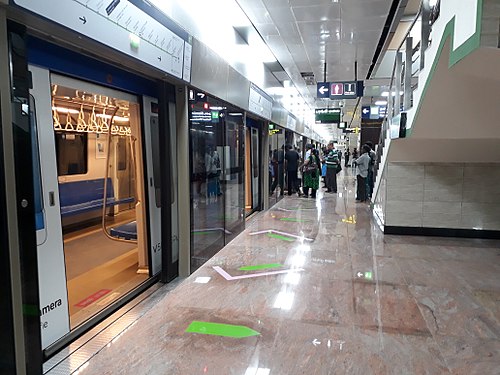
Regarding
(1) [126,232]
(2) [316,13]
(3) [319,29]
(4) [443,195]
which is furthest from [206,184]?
(4) [443,195]

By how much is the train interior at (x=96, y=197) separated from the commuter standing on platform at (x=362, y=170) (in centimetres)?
504

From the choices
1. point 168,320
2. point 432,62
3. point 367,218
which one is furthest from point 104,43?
point 367,218

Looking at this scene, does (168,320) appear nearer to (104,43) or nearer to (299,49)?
(104,43)

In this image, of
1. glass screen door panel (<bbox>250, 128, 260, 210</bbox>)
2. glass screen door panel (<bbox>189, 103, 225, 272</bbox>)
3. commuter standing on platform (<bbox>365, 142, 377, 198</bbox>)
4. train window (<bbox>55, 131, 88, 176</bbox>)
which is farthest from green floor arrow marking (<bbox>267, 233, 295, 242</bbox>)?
commuter standing on platform (<bbox>365, 142, 377, 198</bbox>)

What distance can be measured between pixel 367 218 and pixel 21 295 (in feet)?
20.1

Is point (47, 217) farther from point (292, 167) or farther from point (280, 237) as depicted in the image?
point (292, 167)

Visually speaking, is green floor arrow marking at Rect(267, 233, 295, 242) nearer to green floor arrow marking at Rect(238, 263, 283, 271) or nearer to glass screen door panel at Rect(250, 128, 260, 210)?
green floor arrow marking at Rect(238, 263, 283, 271)

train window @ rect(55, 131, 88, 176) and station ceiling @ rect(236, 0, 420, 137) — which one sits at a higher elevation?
station ceiling @ rect(236, 0, 420, 137)

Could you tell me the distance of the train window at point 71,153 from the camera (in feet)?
18.6

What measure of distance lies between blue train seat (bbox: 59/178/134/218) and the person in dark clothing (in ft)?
15.8

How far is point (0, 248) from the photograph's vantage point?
183 cm

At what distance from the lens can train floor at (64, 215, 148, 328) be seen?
10.6ft

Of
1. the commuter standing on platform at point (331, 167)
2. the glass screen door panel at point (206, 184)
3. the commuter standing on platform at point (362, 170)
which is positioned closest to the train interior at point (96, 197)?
the glass screen door panel at point (206, 184)

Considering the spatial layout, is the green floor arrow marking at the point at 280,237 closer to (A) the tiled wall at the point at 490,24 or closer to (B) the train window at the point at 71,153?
(B) the train window at the point at 71,153
